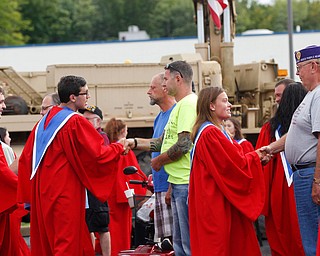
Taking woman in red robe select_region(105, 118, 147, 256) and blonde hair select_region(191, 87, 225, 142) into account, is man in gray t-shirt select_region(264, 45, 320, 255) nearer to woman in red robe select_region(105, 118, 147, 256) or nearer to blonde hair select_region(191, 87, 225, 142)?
blonde hair select_region(191, 87, 225, 142)

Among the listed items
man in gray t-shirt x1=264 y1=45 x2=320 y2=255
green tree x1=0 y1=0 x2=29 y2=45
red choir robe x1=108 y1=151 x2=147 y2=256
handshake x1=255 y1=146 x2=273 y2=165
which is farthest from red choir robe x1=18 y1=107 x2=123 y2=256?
green tree x1=0 y1=0 x2=29 y2=45

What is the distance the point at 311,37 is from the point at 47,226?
29271 mm

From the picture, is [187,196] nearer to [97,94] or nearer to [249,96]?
[97,94]

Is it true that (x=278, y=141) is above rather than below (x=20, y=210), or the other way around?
above

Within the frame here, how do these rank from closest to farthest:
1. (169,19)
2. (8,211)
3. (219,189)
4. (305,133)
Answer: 1. (305,133)
2. (219,189)
3. (8,211)
4. (169,19)

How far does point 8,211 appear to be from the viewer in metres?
9.64

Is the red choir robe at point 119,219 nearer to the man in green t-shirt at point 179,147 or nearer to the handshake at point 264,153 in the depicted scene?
the man in green t-shirt at point 179,147

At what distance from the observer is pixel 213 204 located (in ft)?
26.9

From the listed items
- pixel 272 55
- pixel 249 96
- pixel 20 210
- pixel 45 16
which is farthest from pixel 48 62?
pixel 45 16

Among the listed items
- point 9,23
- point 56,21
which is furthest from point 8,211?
point 56,21

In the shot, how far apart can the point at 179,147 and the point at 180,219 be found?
709 mm

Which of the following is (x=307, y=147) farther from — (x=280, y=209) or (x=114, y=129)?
(x=114, y=129)

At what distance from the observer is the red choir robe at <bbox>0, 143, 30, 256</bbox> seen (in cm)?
959

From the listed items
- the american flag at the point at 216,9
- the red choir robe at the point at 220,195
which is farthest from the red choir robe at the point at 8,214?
the american flag at the point at 216,9
